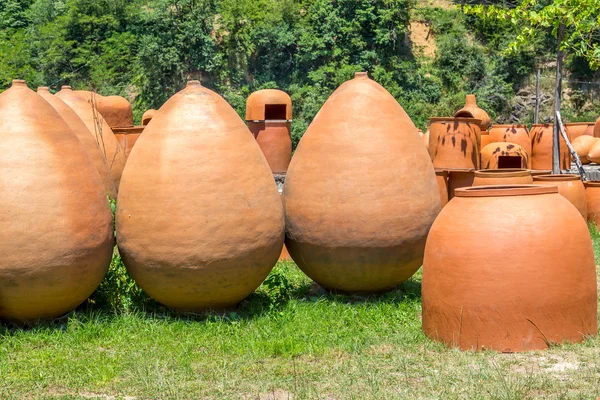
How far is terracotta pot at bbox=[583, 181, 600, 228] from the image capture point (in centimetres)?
1122

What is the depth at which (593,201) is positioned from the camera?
11.3 m

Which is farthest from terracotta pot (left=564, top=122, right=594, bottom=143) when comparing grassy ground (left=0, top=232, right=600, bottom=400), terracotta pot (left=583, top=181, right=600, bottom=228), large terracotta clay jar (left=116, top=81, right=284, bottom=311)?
large terracotta clay jar (left=116, top=81, right=284, bottom=311)

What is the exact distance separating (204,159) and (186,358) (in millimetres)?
1603

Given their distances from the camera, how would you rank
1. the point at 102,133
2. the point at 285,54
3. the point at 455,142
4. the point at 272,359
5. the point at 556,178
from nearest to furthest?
the point at 272,359
the point at 102,133
the point at 556,178
the point at 455,142
the point at 285,54

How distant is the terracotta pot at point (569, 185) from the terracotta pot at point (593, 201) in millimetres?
712

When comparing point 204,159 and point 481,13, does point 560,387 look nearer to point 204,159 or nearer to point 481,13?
point 204,159

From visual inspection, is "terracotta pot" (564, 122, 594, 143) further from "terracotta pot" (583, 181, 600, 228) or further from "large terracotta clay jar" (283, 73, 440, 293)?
"large terracotta clay jar" (283, 73, 440, 293)

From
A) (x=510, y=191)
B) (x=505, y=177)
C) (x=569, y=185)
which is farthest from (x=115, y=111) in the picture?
(x=510, y=191)

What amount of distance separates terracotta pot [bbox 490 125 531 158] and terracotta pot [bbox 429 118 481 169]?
11.1 ft

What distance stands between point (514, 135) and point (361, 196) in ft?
30.7

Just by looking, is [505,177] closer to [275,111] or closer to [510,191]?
[510,191]

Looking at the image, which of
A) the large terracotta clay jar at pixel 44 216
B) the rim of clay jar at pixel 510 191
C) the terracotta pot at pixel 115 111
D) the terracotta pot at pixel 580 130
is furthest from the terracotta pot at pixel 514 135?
the large terracotta clay jar at pixel 44 216

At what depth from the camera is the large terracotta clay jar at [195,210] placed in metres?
5.57

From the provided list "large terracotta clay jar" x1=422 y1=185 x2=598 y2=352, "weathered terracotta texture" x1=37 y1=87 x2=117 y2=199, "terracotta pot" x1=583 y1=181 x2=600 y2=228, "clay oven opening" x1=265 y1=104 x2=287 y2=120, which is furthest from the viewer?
"clay oven opening" x1=265 y1=104 x2=287 y2=120
